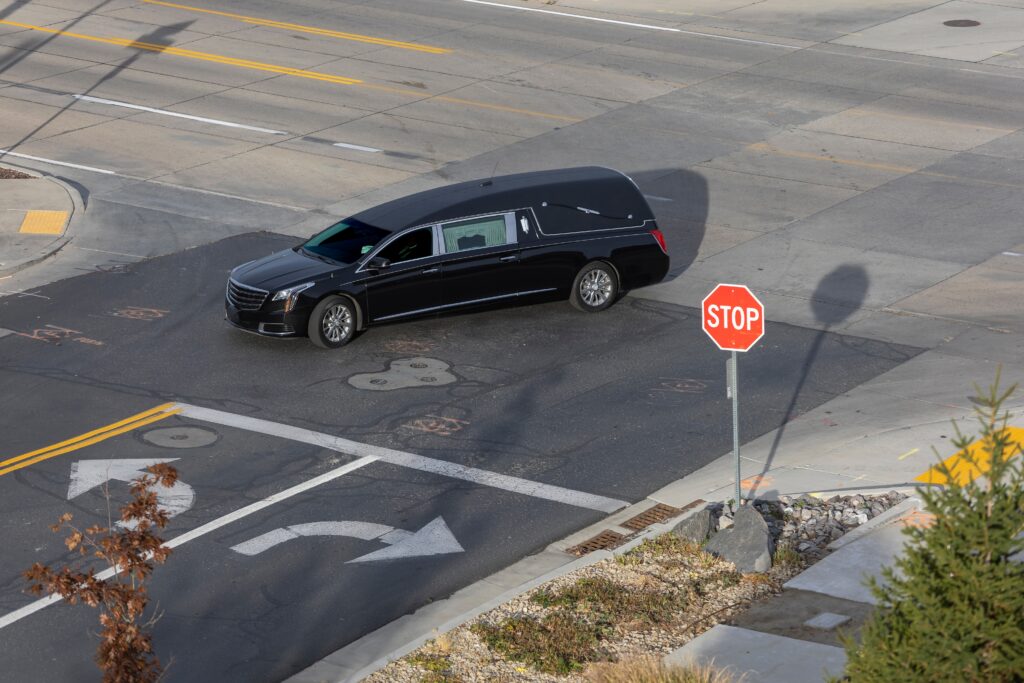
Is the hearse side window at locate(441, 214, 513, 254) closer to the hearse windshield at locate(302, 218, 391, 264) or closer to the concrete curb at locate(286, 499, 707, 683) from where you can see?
the hearse windshield at locate(302, 218, 391, 264)

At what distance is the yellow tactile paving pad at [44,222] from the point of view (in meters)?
24.4

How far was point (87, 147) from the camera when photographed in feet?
94.9

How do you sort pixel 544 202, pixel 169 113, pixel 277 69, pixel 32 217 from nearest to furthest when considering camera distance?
pixel 544 202
pixel 32 217
pixel 169 113
pixel 277 69

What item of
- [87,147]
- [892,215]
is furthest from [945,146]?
[87,147]

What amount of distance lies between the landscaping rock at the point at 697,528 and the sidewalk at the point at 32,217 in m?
13.3

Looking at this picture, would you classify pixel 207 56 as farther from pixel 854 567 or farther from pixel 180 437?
pixel 854 567

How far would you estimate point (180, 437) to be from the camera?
54.2 feet

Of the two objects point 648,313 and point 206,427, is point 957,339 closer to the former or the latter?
point 648,313

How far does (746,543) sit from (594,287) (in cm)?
797

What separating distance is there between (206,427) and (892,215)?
12978 millimetres

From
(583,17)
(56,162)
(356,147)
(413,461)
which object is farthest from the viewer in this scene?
(583,17)

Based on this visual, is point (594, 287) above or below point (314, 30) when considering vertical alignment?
below

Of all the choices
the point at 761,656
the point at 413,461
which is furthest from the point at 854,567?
the point at 413,461

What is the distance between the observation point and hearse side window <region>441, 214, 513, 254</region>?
1978 centimetres
